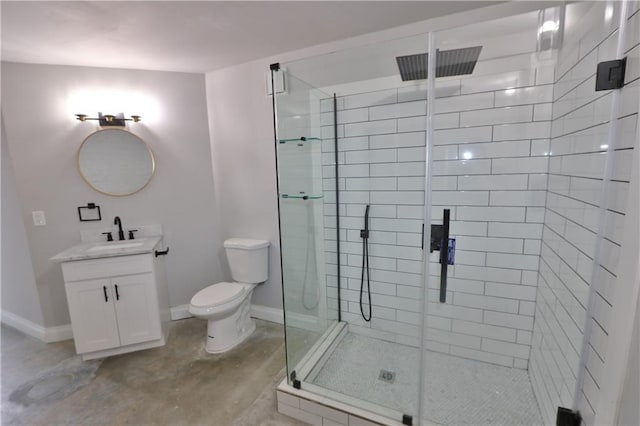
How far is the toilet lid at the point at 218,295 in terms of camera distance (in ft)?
7.07

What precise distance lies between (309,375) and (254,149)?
71.4 inches

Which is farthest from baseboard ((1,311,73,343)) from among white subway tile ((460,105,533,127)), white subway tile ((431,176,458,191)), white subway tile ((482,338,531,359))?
white subway tile ((460,105,533,127))

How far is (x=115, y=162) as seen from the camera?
2.50m

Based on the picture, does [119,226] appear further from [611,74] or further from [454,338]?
[611,74]

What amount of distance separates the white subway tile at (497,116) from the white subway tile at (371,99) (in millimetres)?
461

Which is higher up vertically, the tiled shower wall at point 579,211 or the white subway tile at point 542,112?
the white subway tile at point 542,112

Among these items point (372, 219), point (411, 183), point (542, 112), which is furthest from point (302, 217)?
point (542, 112)

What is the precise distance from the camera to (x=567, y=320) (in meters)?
1.31

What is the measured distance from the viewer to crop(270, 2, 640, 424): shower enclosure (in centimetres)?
120

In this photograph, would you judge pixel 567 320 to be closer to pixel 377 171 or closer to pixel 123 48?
pixel 377 171

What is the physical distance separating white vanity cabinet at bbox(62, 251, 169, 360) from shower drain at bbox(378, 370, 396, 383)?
1.73m

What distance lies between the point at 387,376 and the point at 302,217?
117 cm

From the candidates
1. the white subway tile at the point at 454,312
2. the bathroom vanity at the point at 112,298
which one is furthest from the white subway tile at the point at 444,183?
the bathroom vanity at the point at 112,298

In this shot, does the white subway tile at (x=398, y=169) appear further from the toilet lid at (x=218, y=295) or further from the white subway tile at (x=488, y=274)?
the toilet lid at (x=218, y=295)
